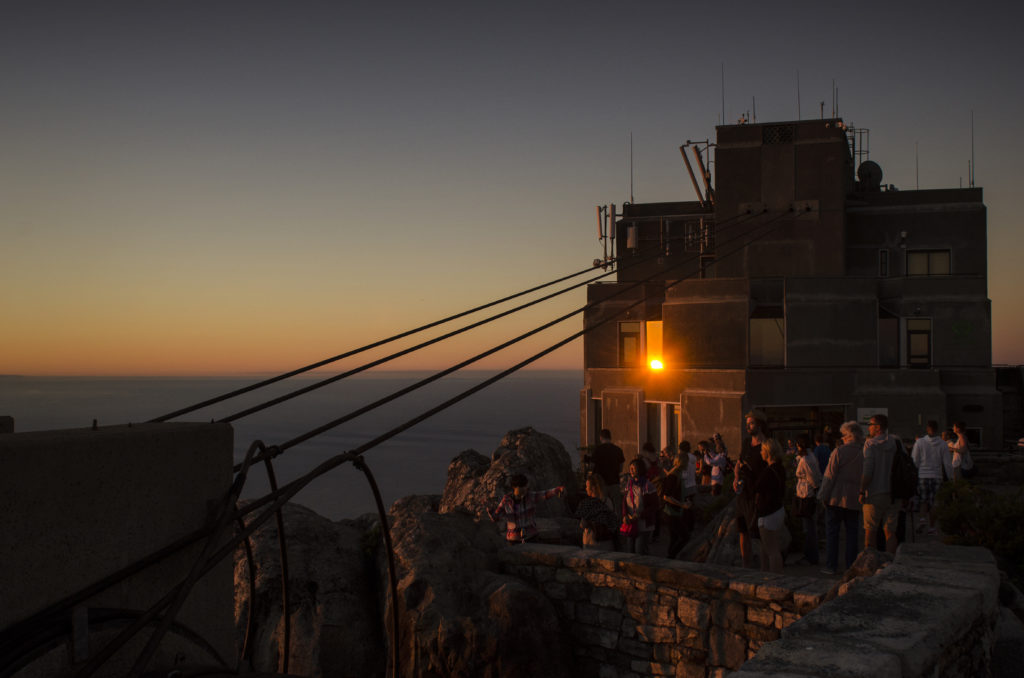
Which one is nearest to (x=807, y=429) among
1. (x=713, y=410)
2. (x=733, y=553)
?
(x=713, y=410)

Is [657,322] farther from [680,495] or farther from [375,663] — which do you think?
[375,663]

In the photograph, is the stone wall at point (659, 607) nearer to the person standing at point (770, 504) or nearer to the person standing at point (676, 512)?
the person standing at point (770, 504)

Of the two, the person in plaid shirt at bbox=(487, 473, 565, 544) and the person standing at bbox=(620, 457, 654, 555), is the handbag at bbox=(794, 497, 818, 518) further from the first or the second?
the person in plaid shirt at bbox=(487, 473, 565, 544)

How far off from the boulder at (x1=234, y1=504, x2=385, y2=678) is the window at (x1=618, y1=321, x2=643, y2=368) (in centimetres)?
2282

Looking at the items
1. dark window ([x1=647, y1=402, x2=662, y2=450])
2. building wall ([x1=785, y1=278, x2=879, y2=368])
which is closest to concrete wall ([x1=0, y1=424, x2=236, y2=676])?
building wall ([x1=785, y1=278, x2=879, y2=368])

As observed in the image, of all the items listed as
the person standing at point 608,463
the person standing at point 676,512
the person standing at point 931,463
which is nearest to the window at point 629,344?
the person standing at point 931,463

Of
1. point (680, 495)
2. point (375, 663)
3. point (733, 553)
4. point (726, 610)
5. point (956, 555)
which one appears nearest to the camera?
point (956, 555)

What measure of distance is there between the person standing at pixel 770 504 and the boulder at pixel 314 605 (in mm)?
4104

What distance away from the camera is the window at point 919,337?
83.6ft

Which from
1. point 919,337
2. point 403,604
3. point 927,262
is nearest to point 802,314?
point 919,337

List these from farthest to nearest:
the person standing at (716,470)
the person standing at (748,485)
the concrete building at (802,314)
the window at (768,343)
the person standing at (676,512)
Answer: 1. the window at (768,343)
2. the concrete building at (802,314)
3. the person standing at (716,470)
4. the person standing at (676,512)
5. the person standing at (748,485)

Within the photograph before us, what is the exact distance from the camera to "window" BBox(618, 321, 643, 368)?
30.3 meters

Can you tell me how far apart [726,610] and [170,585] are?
4.88m

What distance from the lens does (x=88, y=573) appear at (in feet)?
9.50
